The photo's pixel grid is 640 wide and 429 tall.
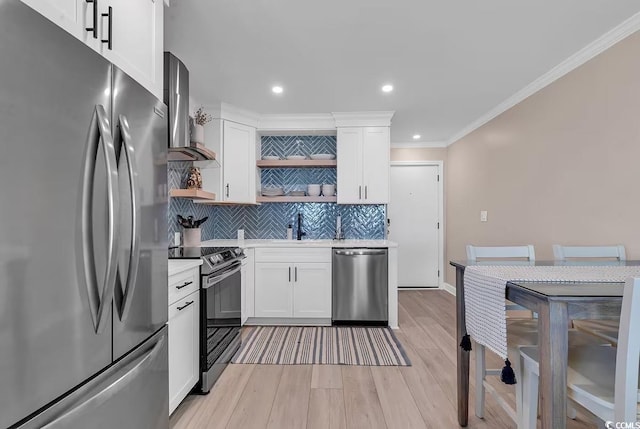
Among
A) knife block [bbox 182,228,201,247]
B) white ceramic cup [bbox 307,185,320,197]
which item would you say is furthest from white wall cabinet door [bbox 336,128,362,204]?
knife block [bbox 182,228,201,247]

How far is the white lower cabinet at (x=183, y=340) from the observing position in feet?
5.81

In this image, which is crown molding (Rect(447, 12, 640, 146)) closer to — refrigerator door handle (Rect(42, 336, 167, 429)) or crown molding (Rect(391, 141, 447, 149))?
crown molding (Rect(391, 141, 447, 149))

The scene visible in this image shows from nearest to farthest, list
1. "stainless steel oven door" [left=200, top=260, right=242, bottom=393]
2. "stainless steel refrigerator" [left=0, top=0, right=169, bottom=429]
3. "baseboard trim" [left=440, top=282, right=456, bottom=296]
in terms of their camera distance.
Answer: "stainless steel refrigerator" [left=0, top=0, right=169, bottom=429], "stainless steel oven door" [left=200, top=260, right=242, bottom=393], "baseboard trim" [left=440, top=282, right=456, bottom=296]

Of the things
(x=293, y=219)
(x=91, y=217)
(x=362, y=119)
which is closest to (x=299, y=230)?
(x=293, y=219)

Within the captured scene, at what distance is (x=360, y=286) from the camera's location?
343 cm

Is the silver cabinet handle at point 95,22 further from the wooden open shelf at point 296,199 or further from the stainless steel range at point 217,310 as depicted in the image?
the wooden open shelf at point 296,199

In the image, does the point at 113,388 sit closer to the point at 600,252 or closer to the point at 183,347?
the point at 183,347

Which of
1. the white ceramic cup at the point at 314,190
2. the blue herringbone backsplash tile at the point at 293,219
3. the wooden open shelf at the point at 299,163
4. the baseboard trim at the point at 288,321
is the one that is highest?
the wooden open shelf at the point at 299,163

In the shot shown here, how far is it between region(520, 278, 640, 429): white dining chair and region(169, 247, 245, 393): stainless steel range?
74.0 inches

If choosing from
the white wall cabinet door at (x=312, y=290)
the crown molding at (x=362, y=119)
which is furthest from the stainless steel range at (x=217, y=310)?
the crown molding at (x=362, y=119)

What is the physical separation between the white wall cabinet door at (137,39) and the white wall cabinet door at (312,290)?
2373 millimetres

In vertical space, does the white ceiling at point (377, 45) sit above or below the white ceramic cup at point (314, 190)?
above

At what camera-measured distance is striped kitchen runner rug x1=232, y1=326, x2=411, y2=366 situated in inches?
104

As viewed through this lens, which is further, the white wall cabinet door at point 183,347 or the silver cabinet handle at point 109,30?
the white wall cabinet door at point 183,347
